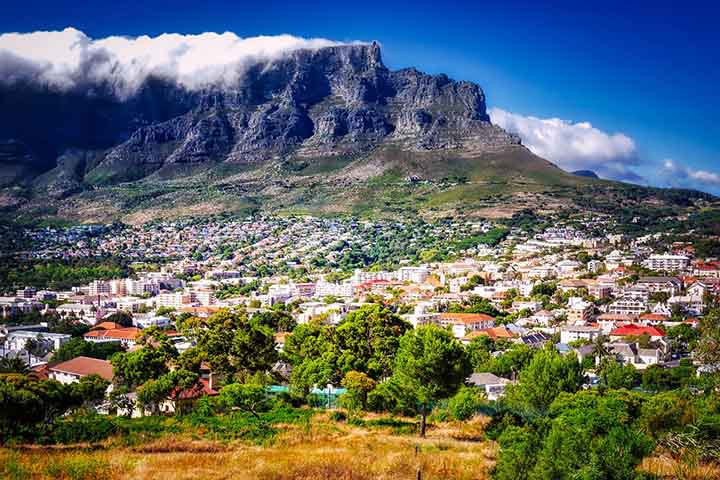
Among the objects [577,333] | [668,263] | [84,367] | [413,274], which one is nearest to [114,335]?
[84,367]

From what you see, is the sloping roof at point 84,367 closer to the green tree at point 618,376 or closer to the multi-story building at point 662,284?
the green tree at point 618,376

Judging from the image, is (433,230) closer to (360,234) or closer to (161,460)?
(360,234)

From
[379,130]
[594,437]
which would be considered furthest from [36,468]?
[379,130]

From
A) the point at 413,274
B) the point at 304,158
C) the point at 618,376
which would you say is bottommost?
the point at 618,376

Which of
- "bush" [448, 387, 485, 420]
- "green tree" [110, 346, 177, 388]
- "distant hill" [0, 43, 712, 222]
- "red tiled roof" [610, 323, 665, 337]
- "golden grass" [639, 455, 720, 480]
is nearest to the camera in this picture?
"golden grass" [639, 455, 720, 480]

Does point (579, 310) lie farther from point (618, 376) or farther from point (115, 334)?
point (115, 334)

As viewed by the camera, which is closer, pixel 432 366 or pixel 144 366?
pixel 432 366

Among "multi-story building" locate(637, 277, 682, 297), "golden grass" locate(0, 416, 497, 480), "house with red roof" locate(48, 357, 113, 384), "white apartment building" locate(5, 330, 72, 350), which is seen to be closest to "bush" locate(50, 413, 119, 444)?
"golden grass" locate(0, 416, 497, 480)

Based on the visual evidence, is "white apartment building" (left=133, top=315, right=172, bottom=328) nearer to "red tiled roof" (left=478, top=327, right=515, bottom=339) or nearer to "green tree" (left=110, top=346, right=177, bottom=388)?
"red tiled roof" (left=478, top=327, right=515, bottom=339)

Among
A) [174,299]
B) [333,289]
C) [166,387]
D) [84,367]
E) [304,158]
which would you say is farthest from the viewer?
[304,158]
